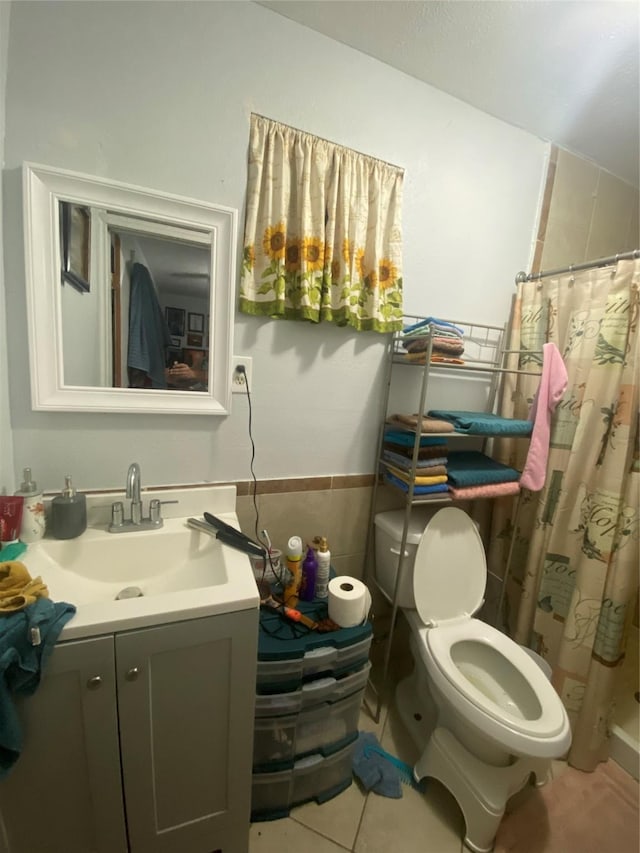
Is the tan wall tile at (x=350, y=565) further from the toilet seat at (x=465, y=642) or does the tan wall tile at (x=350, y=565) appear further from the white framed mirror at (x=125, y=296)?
the white framed mirror at (x=125, y=296)

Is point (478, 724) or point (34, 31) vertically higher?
point (34, 31)

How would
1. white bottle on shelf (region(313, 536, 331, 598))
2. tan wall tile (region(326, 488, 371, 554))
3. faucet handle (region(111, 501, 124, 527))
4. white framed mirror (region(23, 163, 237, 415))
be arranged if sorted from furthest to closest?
tan wall tile (region(326, 488, 371, 554)) → white bottle on shelf (region(313, 536, 331, 598)) → faucet handle (region(111, 501, 124, 527)) → white framed mirror (region(23, 163, 237, 415))

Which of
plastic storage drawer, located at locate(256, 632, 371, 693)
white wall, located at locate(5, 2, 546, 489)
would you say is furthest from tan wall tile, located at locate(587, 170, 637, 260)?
plastic storage drawer, located at locate(256, 632, 371, 693)

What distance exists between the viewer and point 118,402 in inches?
43.1

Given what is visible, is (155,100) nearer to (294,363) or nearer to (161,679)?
(294,363)

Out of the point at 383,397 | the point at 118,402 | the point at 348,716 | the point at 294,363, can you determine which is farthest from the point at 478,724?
the point at 118,402

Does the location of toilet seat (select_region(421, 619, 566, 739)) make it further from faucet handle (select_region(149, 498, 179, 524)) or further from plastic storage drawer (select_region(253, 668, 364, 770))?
faucet handle (select_region(149, 498, 179, 524))

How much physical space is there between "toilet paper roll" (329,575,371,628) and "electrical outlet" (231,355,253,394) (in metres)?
0.74

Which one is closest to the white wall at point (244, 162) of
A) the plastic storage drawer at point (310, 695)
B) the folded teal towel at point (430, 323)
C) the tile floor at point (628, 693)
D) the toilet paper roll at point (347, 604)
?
the folded teal towel at point (430, 323)

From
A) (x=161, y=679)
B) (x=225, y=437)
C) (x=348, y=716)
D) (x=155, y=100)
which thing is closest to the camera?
(x=161, y=679)

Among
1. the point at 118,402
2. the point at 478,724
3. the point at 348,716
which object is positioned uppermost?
the point at 118,402

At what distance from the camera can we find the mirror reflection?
3.35 ft

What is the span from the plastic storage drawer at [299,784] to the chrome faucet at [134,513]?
32.8 inches

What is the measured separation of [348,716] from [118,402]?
1282 millimetres
